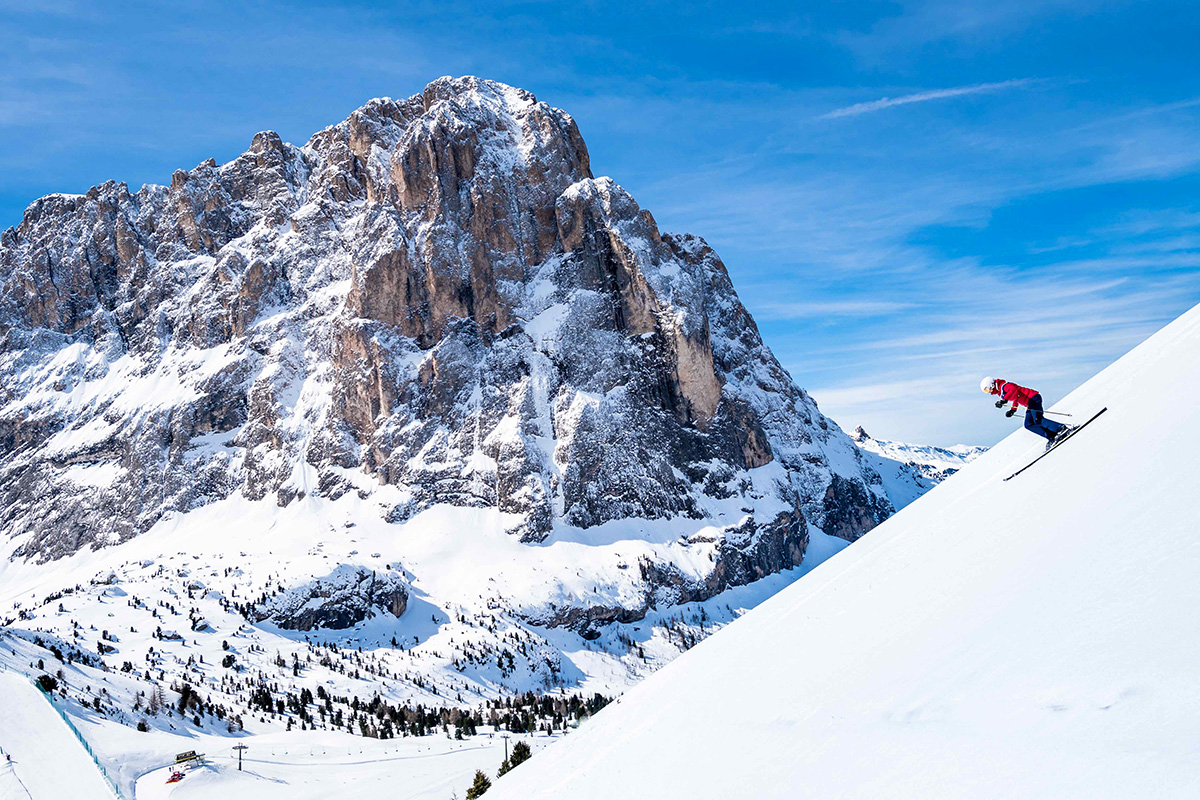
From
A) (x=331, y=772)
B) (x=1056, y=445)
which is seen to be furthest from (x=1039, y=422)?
(x=331, y=772)

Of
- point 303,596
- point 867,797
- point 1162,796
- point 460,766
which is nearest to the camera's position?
point 1162,796

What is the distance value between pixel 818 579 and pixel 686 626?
184 m

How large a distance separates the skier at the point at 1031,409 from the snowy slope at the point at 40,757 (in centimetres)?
4678

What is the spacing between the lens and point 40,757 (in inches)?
1877

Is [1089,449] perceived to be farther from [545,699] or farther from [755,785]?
[545,699]

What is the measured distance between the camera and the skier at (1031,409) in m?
10.2

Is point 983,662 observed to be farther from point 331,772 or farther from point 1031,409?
point 331,772

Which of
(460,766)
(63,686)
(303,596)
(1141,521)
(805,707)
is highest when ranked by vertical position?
(303,596)

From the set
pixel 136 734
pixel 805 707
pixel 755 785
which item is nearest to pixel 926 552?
pixel 805 707

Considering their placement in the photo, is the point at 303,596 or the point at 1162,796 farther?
the point at 303,596

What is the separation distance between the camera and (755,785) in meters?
5.94

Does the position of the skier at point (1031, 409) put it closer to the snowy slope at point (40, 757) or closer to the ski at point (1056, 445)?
the ski at point (1056, 445)

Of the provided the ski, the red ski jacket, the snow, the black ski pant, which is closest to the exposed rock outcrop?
the snow

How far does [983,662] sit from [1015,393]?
773cm
